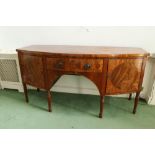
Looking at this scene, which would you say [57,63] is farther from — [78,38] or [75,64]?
[78,38]

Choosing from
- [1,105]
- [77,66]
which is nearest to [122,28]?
[77,66]

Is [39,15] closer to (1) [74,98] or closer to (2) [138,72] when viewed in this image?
(1) [74,98]

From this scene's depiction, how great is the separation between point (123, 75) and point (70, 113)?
0.79 metres

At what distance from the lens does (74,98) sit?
2.14 metres

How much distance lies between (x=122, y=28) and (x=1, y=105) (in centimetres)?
188

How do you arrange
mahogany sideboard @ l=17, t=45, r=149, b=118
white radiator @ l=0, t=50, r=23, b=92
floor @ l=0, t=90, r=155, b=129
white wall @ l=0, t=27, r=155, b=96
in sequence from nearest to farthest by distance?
mahogany sideboard @ l=17, t=45, r=149, b=118 → floor @ l=0, t=90, r=155, b=129 → white wall @ l=0, t=27, r=155, b=96 → white radiator @ l=0, t=50, r=23, b=92

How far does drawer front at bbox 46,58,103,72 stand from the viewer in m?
1.47

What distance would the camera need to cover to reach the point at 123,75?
1528 millimetres

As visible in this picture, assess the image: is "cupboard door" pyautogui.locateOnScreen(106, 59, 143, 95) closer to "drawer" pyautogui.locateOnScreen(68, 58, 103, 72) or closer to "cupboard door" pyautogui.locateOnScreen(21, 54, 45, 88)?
"drawer" pyautogui.locateOnScreen(68, 58, 103, 72)

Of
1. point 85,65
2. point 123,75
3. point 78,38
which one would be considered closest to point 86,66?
point 85,65

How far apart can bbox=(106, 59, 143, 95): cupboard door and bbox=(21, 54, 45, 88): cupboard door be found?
756mm

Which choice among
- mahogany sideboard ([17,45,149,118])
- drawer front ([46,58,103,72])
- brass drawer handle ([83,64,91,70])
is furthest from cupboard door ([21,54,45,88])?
brass drawer handle ([83,64,91,70])

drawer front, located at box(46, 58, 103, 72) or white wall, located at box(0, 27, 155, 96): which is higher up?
white wall, located at box(0, 27, 155, 96)

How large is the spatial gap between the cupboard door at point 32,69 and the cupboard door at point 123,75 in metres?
0.76
